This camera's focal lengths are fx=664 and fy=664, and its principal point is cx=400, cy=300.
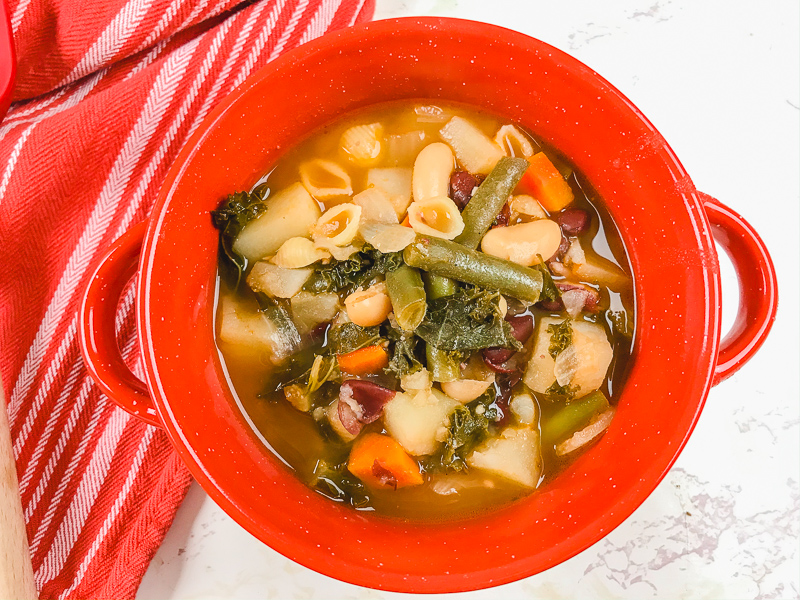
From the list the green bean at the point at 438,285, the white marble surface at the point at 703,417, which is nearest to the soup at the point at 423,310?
the green bean at the point at 438,285

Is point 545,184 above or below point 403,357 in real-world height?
above

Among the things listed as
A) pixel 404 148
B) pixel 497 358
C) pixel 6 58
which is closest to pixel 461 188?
pixel 404 148

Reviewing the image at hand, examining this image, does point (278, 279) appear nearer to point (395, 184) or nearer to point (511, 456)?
point (395, 184)

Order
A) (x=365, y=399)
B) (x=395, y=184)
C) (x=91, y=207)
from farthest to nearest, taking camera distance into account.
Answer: (x=91, y=207) → (x=395, y=184) → (x=365, y=399)

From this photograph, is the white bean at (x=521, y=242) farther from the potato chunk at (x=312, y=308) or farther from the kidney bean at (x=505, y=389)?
the potato chunk at (x=312, y=308)

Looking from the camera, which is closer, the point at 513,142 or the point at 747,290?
the point at 747,290

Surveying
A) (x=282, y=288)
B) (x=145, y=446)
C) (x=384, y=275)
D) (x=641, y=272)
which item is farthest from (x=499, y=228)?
(x=145, y=446)

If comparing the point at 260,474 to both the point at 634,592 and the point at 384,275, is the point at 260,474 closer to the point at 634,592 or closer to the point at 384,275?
the point at 384,275
